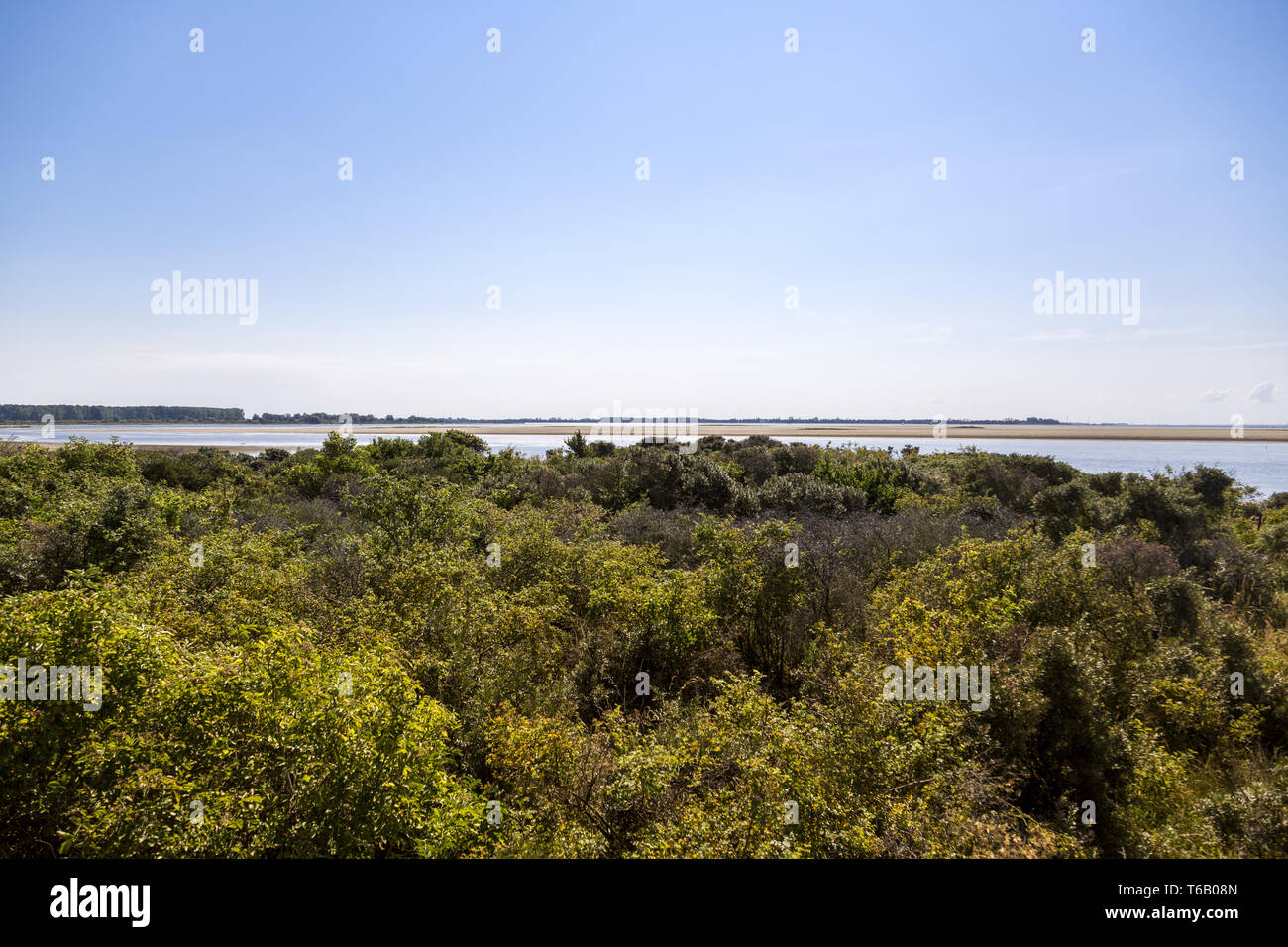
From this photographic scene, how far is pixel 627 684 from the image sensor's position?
12.6m

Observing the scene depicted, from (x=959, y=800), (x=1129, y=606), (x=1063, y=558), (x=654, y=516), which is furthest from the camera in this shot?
(x=654, y=516)

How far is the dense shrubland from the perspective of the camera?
17.6ft

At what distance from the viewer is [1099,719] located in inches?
319

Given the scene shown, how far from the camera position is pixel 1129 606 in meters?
10.9
